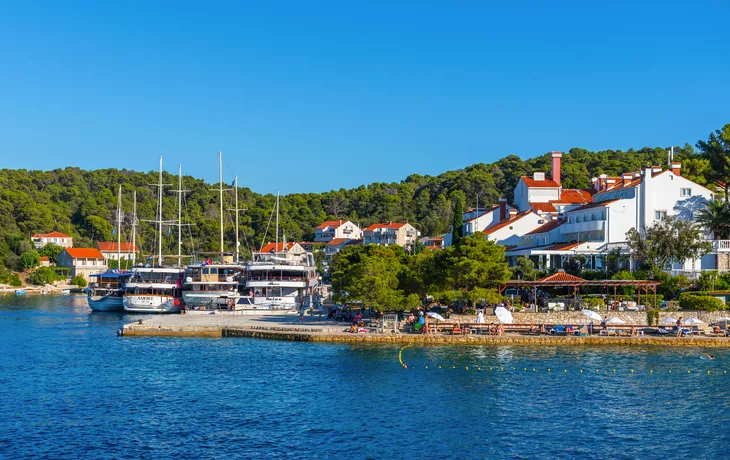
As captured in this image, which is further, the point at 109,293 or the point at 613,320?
the point at 109,293

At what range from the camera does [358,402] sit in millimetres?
36219

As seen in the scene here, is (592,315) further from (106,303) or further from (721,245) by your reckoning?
(106,303)

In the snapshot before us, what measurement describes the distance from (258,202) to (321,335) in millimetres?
134068

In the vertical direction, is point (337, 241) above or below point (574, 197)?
below

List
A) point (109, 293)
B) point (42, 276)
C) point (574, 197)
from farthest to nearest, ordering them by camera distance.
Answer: point (42, 276)
point (574, 197)
point (109, 293)

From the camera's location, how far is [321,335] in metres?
54.9

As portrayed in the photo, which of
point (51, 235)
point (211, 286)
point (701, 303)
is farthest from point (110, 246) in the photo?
point (701, 303)

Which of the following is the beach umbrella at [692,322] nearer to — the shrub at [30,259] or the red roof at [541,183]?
the red roof at [541,183]

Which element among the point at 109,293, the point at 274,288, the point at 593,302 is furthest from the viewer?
the point at 109,293

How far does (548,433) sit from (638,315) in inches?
1170

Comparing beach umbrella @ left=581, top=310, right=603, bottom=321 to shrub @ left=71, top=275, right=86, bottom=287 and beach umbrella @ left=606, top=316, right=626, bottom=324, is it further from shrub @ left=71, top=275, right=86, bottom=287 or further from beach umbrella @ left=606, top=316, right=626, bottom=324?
shrub @ left=71, top=275, right=86, bottom=287

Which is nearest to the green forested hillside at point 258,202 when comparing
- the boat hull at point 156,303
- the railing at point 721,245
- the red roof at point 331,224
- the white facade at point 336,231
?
the red roof at point 331,224

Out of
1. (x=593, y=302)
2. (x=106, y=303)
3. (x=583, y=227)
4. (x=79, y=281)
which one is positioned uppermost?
(x=583, y=227)

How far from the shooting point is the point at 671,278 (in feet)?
204
